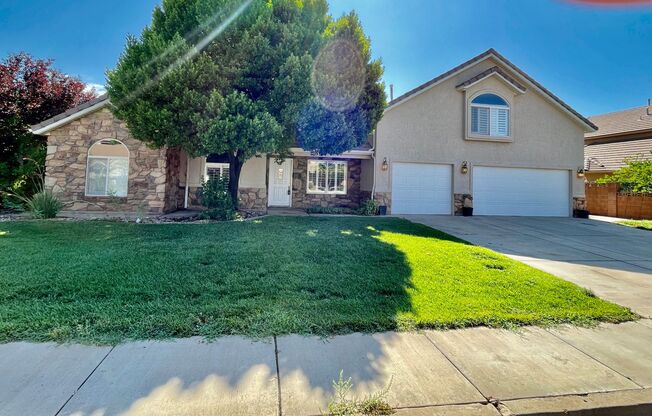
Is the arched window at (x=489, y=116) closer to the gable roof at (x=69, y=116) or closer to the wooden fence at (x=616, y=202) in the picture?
the wooden fence at (x=616, y=202)

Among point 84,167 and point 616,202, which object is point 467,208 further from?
point 84,167

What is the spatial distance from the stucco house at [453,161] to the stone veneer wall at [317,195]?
48mm

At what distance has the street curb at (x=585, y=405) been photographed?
2312 millimetres

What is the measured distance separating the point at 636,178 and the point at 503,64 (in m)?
8.42

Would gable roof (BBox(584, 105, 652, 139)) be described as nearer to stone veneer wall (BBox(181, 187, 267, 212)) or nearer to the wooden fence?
the wooden fence

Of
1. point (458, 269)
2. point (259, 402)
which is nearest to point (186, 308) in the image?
point (259, 402)

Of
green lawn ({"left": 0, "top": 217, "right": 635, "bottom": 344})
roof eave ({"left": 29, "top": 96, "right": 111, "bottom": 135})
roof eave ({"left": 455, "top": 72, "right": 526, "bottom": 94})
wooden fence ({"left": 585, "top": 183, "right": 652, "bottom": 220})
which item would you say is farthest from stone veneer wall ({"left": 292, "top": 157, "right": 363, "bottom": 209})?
wooden fence ({"left": 585, "top": 183, "right": 652, "bottom": 220})

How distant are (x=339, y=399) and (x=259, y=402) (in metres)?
0.58

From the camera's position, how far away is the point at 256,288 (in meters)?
4.41

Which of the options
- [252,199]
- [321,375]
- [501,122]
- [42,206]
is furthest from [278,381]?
[501,122]

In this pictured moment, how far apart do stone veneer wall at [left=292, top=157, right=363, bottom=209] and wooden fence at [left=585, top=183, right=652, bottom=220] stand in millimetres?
13403

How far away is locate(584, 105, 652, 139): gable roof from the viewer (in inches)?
785

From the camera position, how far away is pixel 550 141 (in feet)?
48.4

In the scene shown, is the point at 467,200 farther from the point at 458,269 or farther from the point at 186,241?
the point at 186,241
